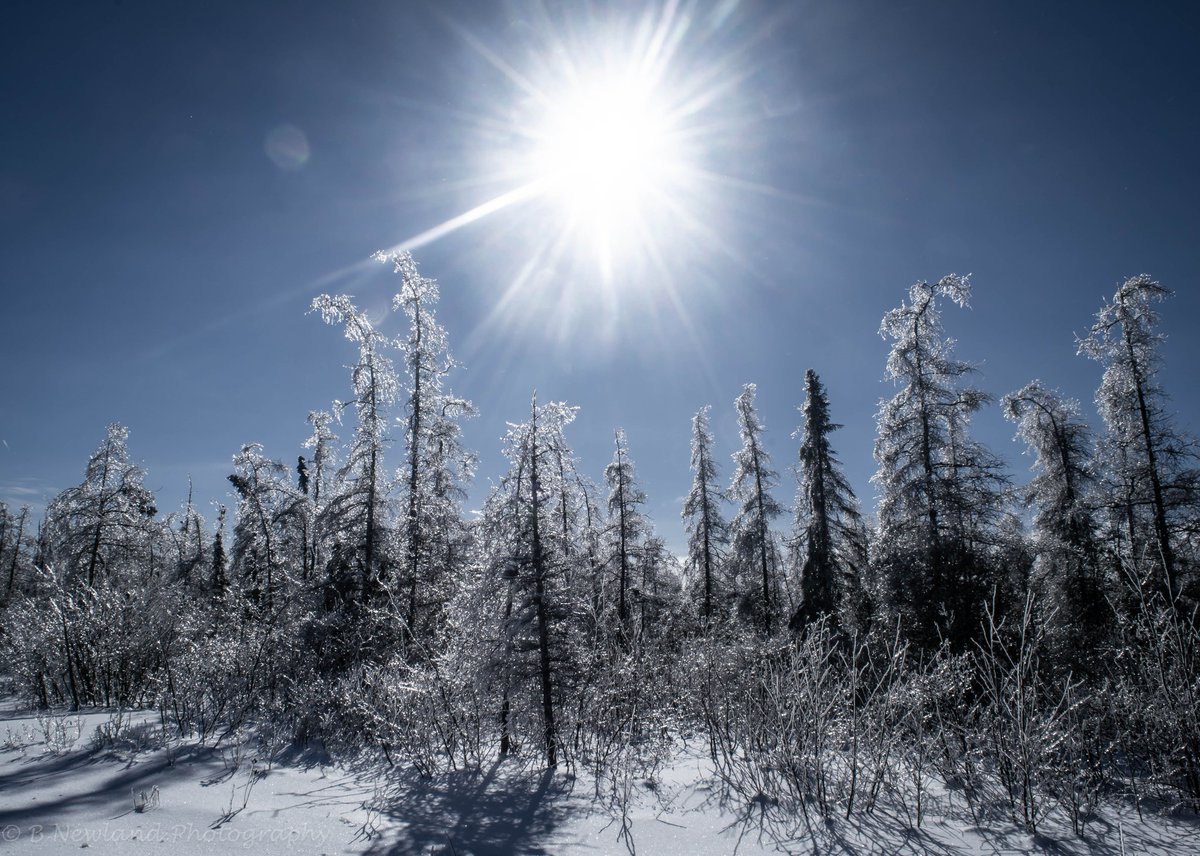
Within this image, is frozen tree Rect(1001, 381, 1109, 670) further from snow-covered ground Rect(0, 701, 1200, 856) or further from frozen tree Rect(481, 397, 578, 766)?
frozen tree Rect(481, 397, 578, 766)

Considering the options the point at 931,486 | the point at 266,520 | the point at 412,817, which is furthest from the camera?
the point at 266,520

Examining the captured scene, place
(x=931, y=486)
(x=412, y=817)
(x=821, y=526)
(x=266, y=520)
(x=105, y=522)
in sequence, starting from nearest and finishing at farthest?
1. (x=412, y=817)
2. (x=931, y=486)
3. (x=821, y=526)
4. (x=105, y=522)
5. (x=266, y=520)

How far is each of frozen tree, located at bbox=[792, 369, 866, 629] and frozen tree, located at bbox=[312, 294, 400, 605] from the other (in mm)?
13983

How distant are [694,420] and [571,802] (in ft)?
65.4

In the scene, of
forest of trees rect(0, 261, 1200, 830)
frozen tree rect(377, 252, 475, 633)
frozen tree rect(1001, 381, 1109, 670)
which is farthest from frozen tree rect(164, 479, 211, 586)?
frozen tree rect(1001, 381, 1109, 670)

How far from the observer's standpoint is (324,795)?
811 centimetres

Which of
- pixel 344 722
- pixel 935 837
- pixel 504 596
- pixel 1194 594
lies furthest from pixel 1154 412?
pixel 344 722

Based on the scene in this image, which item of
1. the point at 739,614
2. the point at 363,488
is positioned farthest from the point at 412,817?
the point at 739,614

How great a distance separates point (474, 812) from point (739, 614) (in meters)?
17.1

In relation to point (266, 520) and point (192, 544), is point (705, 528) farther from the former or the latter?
point (192, 544)

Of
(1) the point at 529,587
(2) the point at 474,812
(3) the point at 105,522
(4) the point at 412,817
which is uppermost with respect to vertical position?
(3) the point at 105,522

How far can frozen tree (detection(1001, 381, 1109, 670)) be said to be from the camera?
14.9 m

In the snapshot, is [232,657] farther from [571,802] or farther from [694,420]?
[694,420]

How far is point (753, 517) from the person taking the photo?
24.1 m
